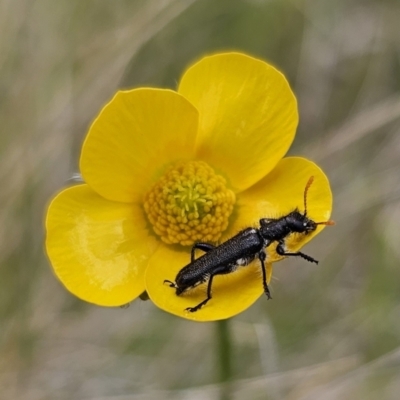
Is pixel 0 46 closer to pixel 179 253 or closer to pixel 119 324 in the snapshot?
pixel 119 324

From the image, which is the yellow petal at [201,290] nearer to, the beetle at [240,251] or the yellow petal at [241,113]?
the beetle at [240,251]

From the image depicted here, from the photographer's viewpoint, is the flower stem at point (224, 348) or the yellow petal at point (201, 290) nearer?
the yellow petal at point (201, 290)

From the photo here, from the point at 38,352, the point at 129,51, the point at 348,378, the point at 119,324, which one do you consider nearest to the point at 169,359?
the point at 119,324

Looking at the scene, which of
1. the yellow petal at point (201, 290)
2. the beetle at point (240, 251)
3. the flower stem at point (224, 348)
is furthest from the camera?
the flower stem at point (224, 348)

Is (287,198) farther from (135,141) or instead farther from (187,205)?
(135,141)

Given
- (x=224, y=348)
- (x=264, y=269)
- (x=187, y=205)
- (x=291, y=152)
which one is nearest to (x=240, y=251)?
(x=264, y=269)

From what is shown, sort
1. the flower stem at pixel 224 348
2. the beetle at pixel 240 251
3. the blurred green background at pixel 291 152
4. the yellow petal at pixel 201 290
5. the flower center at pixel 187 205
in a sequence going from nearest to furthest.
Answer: the yellow petal at pixel 201 290, the beetle at pixel 240 251, the flower center at pixel 187 205, the flower stem at pixel 224 348, the blurred green background at pixel 291 152

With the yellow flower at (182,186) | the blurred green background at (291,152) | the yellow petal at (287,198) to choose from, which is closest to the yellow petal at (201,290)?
the yellow flower at (182,186)

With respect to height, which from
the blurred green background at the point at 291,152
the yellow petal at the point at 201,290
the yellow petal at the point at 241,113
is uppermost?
the yellow petal at the point at 241,113
